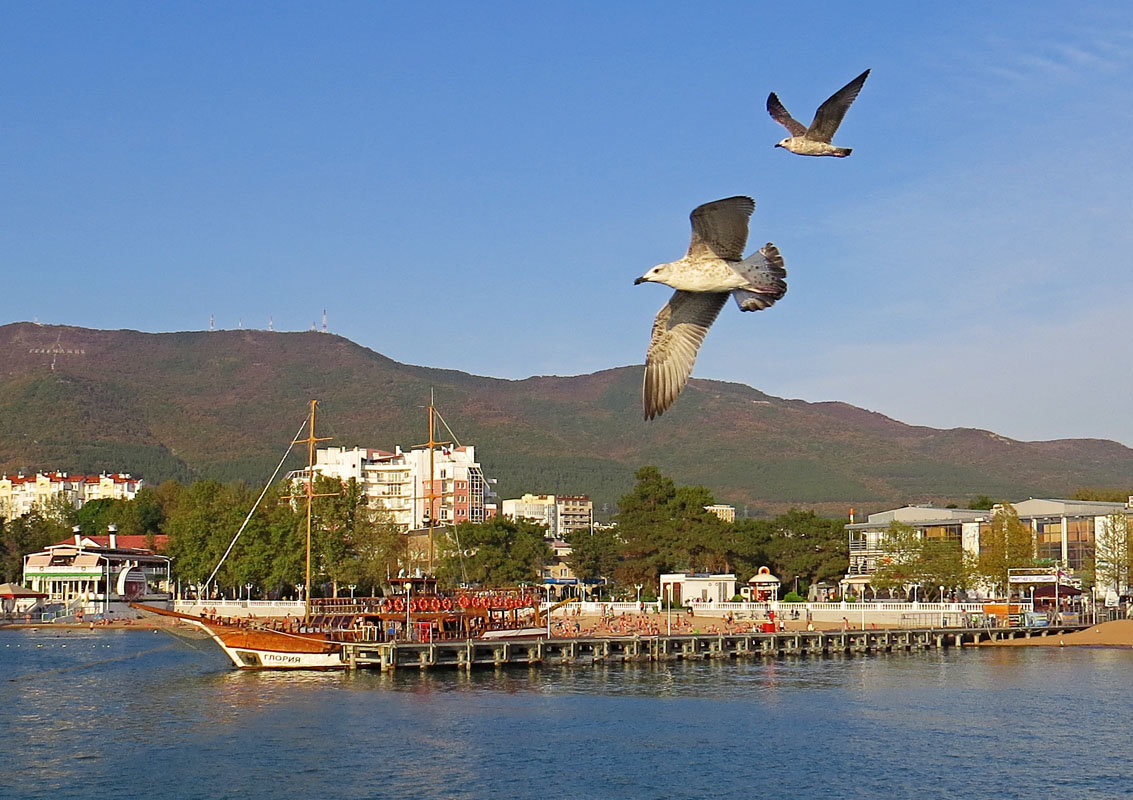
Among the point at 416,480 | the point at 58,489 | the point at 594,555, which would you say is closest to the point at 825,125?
the point at 594,555

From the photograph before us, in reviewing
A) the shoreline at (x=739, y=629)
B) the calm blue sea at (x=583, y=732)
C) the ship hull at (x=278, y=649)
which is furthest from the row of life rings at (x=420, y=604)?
the shoreline at (x=739, y=629)

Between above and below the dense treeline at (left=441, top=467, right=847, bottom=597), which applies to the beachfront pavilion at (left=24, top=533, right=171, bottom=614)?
below

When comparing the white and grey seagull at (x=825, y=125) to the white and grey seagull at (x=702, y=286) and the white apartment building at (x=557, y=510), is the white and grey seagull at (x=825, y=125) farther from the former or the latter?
the white apartment building at (x=557, y=510)

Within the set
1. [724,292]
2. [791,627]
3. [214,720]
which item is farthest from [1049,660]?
[724,292]

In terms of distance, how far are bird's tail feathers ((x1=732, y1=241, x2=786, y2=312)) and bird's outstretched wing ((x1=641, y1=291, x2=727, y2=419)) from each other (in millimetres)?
674

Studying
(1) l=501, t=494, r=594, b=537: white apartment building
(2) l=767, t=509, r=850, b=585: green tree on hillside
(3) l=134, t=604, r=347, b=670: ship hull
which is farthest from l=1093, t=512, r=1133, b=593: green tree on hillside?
(1) l=501, t=494, r=594, b=537: white apartment building

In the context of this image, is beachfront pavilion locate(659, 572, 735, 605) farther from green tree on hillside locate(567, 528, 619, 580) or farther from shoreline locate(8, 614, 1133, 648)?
green tree on hillside locate(567, 528, 619, 580)

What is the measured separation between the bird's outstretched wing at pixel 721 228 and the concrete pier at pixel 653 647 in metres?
45.7

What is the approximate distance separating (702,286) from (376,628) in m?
48.6

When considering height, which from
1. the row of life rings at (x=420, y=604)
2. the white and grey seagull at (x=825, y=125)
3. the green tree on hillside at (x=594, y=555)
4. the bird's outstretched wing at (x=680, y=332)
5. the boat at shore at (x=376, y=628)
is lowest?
the boat at shore at (x=376, y=628)

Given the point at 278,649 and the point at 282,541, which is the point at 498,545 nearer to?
the point at 282,541

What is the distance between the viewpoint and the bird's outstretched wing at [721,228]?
11.8 metres

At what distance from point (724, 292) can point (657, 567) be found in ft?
241

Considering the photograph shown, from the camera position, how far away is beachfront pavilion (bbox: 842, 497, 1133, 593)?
85494 mm
